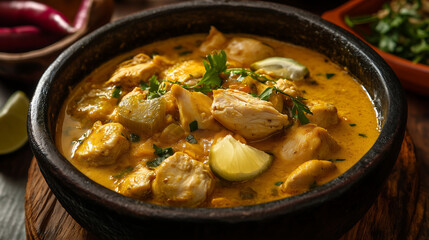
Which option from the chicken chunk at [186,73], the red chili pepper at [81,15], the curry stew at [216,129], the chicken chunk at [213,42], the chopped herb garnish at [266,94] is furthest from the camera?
the red chili pepper at [81,15]

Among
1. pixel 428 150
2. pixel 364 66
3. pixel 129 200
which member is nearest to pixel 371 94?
pixel 364 66

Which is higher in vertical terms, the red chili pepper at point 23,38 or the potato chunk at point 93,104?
the potato chunk at point 93,104

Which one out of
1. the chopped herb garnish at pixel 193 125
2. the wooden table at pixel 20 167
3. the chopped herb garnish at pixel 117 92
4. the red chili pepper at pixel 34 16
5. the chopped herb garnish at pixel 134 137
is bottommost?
the wooden table at pixel 20 167

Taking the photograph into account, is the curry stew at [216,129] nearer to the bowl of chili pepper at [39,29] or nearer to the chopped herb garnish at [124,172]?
the chopped herb garnish at [124,172]

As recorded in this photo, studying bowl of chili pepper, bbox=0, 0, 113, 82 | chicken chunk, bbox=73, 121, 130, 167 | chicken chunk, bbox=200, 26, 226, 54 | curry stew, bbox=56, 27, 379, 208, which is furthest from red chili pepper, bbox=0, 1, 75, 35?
chicken chunk, bbox=73, 121, 130, 167

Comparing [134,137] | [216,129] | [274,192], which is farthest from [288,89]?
[134,137]

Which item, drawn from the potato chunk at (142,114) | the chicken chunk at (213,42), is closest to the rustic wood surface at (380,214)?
the potato chunk at (142,114)

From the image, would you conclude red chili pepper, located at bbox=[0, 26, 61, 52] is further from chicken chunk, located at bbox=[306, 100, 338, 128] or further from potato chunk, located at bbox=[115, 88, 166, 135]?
chicken chunk, located at bbox=[306, 100, 338, 128]

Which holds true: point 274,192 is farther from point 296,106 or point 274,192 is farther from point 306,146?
point 296,106
